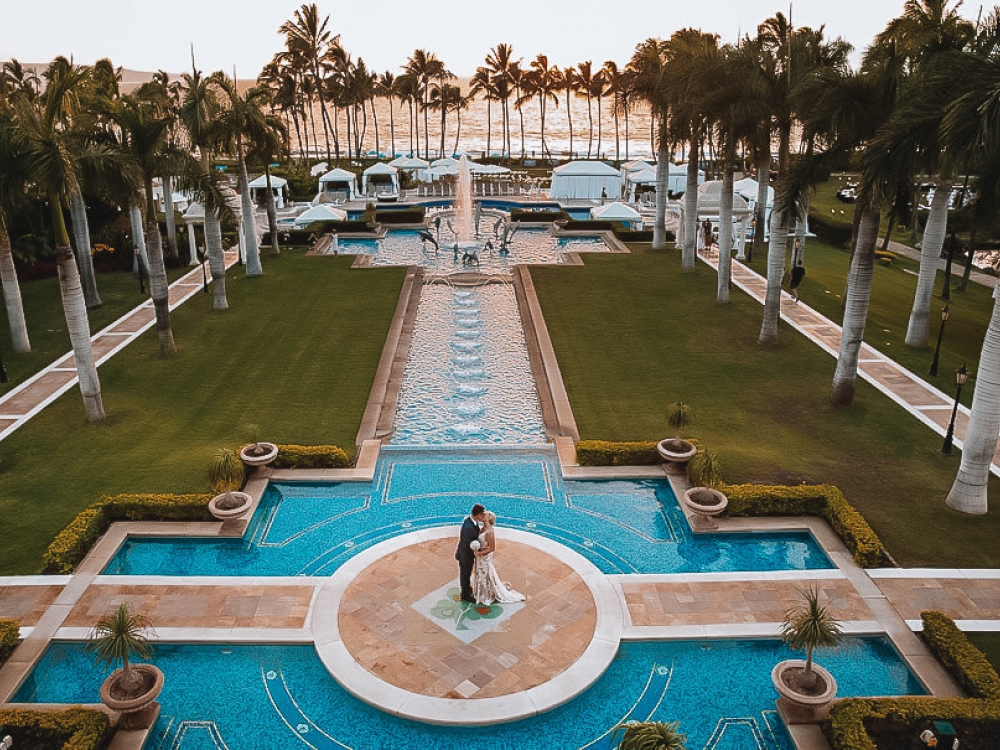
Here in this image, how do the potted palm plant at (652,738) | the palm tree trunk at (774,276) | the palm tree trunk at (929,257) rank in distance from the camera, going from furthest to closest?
the palm tree trunk at (774,276) → the palm tree trunk at (929,257) → the potted palm plant at (652,738)

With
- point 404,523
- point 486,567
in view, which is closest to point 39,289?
point 404,523

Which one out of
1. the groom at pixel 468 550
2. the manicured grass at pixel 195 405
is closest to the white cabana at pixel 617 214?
the manicured grass at pixel 195 405

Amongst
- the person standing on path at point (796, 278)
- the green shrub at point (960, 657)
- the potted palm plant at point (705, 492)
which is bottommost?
the green shrub at point (960, 657)

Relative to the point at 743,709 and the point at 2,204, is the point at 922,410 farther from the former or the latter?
the point at 2,204

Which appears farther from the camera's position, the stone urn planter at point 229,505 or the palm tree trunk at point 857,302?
the palm tree trunk at point 857,302

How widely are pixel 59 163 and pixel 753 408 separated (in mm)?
18229

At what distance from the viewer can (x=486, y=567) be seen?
13.7 m

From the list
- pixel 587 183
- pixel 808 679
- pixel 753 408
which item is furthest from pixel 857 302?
pixel 587 183

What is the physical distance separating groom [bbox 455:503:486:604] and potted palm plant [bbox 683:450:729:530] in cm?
526

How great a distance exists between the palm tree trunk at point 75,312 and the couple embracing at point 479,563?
12.1 m

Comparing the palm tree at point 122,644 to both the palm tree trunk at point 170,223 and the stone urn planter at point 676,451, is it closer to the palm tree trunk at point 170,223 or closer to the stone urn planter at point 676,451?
the stone urn planter at point 676,451

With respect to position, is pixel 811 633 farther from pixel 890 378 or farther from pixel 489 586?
pixel 890 378

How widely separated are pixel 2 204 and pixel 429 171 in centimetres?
5223

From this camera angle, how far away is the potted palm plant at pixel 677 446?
18.6 metres
